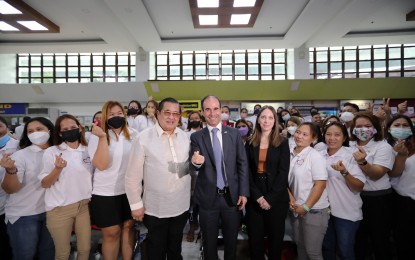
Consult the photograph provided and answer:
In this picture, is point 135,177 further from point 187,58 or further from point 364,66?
point 364,66

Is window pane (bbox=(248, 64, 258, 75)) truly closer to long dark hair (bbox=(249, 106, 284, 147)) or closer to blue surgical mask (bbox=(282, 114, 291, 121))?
blue surgical mask (bbox=(282, 114, 291, 121))

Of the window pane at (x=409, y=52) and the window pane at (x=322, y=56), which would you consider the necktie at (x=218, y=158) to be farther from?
the window pane at (x=409, y=52)

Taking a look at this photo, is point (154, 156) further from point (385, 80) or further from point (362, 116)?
point (385, 80)

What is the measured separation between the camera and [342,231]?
216cm

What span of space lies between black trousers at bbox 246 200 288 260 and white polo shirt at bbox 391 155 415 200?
121 cm

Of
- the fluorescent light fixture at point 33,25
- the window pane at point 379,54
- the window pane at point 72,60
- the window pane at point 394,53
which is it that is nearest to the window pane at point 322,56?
the window pane at point 379,54

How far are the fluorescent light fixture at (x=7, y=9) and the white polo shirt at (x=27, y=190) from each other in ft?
26.4

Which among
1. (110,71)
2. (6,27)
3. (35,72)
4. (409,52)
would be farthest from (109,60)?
(409,52)

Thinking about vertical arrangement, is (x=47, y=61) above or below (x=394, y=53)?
below

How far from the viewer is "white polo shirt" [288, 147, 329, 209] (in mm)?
2121

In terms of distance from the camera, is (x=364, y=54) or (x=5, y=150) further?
(x=364, y=54)

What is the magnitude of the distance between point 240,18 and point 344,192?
26.2 feet

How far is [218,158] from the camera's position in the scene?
2072mm

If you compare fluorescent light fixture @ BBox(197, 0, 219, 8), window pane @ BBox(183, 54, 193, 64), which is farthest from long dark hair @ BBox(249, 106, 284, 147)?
window pane @ BBox(183, 54, 193, 64)
